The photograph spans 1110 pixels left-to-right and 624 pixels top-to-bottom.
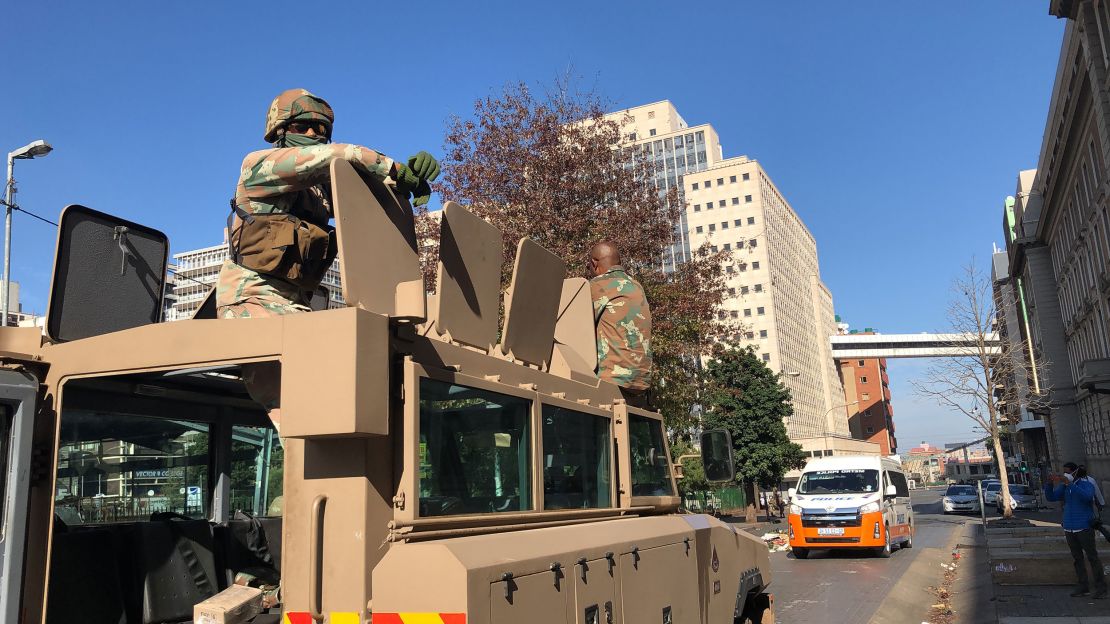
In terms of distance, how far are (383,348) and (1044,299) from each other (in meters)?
50.9

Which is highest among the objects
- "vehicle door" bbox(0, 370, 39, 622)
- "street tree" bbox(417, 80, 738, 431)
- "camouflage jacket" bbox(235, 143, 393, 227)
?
"street tree" bbox(417, 80, 738, 431)

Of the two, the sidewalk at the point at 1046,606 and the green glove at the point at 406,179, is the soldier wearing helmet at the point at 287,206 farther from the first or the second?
the sidewalk at the point at 1046,606

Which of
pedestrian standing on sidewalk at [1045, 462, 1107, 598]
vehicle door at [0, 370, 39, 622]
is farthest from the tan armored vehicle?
pedestrian standing on sidewalk at [1045, 462, 1107, 598]

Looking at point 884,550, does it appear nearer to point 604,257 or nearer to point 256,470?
point 604,257

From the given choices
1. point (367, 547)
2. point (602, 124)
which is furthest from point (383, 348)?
point (602, 124)

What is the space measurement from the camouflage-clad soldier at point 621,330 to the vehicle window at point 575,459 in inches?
28.7

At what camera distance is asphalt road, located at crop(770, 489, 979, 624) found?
35.2 ft

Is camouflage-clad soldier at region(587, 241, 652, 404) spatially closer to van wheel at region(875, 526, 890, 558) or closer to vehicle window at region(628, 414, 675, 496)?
vehicle window at region(628, 414, 675, 496)

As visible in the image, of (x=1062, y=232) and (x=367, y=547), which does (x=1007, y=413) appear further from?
(x=367, y=547)

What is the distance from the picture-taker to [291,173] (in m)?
3.31

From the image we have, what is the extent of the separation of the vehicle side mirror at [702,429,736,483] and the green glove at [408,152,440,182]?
2691mm

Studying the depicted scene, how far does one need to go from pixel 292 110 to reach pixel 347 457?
1737 millimetres

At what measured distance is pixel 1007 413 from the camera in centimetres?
3144

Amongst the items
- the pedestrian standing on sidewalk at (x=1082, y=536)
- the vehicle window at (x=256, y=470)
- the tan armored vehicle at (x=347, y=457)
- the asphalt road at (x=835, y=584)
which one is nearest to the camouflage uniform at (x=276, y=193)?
the tan armored vehicle at (x=347, y=457)
